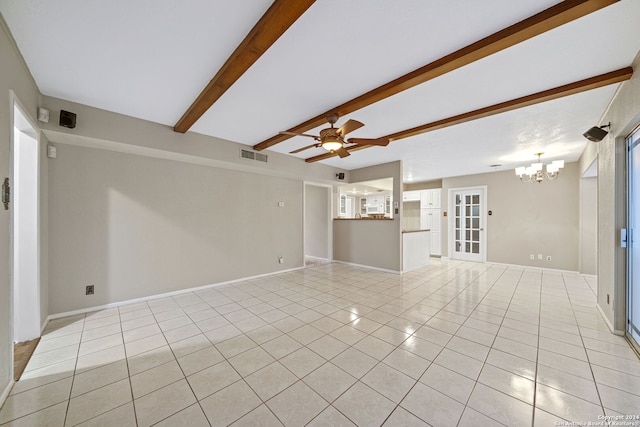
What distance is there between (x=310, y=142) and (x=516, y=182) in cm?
560

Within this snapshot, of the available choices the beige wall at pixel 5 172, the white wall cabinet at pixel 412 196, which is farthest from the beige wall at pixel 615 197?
the white wall cabinet at pixel 412 196

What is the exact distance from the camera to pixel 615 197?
8.25 ft

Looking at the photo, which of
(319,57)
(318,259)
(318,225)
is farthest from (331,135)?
(318,259)

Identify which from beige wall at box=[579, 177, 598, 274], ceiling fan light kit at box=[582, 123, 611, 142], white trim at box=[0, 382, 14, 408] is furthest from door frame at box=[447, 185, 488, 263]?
white trim at box=[0, 382, 14, 408]

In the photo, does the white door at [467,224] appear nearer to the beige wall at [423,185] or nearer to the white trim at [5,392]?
the beige wall at [423,185]

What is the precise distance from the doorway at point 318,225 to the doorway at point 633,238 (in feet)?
17.1

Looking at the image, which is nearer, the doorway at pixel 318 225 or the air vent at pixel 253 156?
the air vent at pixel 253 156

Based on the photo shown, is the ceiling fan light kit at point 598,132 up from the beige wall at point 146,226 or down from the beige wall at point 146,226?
up

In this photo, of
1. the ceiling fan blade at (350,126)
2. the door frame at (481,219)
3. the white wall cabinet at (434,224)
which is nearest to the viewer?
the ceiling fan blade at (350,126)

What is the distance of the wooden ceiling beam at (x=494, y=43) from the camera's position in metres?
1.41

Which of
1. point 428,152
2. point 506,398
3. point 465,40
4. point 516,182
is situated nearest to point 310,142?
point 428,152

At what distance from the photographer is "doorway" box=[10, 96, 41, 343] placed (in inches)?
95.3

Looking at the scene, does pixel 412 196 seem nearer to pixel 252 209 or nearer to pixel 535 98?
pixel 252 209

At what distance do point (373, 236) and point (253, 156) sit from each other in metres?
3.39
